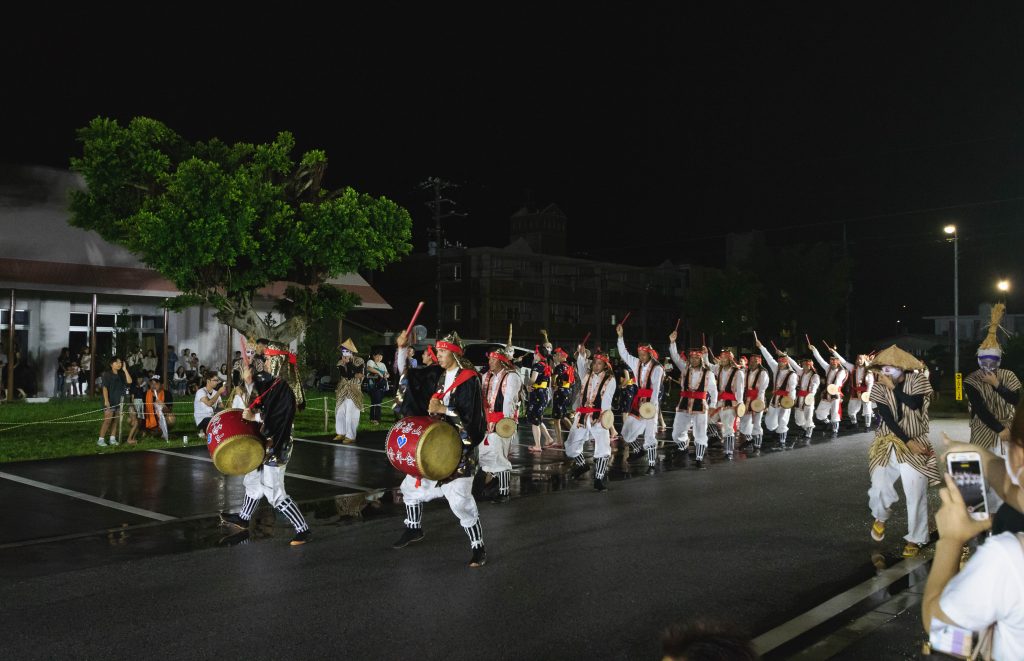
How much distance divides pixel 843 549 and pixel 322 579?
15.2 ft

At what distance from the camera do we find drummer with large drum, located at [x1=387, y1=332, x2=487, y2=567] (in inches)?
262

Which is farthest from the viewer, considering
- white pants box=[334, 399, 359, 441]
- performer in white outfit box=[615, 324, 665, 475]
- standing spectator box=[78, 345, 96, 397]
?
standing spectator box=[78, 345, 96, 397]

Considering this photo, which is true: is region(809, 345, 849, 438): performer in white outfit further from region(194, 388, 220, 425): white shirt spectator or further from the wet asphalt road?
region(194, 388, 220, 425): white shirt spectator

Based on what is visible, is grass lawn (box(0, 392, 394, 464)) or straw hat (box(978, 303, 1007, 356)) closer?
straw hat (box(978, 303, 1007, 356))

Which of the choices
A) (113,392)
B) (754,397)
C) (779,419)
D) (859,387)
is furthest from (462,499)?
(859,387)

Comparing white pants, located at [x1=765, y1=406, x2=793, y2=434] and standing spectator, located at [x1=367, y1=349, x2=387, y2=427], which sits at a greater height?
standing spectator, located at [x1=367, y1=349, x2=387, y2=427]

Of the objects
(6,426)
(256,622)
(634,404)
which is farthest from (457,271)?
(256,622)

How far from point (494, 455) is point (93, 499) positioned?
16.1 feet

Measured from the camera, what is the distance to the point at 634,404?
41.5 ft

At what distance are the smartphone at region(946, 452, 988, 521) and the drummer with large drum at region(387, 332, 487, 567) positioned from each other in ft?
14.5

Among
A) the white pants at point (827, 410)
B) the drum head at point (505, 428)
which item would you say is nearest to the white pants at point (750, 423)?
the white pants at point (827, 410)

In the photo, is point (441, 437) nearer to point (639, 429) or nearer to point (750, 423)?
point (639, 429)

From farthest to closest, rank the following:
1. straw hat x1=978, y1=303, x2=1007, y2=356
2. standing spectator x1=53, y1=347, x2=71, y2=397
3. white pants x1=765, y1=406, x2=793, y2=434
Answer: standing spectator x1=53, y1=347, x2=71, y2=397 < white pants x1=765, y1=406, x2=793, y2=434 < straw hat x1=978, y1=303, x2=1007, y2=356

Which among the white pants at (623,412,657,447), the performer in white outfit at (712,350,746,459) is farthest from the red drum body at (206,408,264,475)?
the performer in white outfit at (712,350,746,459)
